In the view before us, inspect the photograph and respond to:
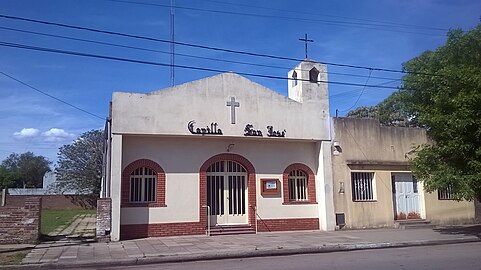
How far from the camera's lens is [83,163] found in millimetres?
49438

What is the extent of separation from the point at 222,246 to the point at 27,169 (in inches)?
3110

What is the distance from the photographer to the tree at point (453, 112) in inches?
647

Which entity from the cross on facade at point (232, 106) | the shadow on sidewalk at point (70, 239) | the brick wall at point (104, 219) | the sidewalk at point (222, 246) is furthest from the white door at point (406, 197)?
the shadow on sidewalk at point (70, 239)

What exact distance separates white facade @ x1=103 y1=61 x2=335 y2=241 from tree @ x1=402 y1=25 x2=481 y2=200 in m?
4.15

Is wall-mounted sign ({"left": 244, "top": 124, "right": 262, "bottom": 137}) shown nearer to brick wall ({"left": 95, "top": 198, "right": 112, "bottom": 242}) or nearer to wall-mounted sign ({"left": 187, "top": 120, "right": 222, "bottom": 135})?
wall-mounted sign ({"left": 187, "top": 120, "right": 222, "bottom": 135})

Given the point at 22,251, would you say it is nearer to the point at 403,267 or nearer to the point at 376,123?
the point at 403,267

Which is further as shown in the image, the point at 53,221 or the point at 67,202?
the point at 67,202

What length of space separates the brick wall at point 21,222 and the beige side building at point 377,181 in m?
11.7

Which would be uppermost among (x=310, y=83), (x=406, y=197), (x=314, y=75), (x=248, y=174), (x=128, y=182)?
(x=314, y=75)

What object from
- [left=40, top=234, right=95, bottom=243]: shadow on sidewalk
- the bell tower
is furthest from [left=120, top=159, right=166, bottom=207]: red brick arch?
the bell tower

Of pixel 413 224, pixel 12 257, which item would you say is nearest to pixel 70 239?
pixel 12 257

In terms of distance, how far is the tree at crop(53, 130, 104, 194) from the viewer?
4838cm

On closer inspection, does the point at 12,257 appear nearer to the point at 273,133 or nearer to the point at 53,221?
the point at 273,133

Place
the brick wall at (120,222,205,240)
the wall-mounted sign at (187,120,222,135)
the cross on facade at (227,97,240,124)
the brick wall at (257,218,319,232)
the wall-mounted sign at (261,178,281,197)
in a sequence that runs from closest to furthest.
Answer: the brick wall at (120,222,205,240), the wall-mounted sign at (187,120,222,135), the cross on facade at (227,97,240,124), the brick wall at (257,218,319,232), the wall-mounted sign at (261,178,281,197)
